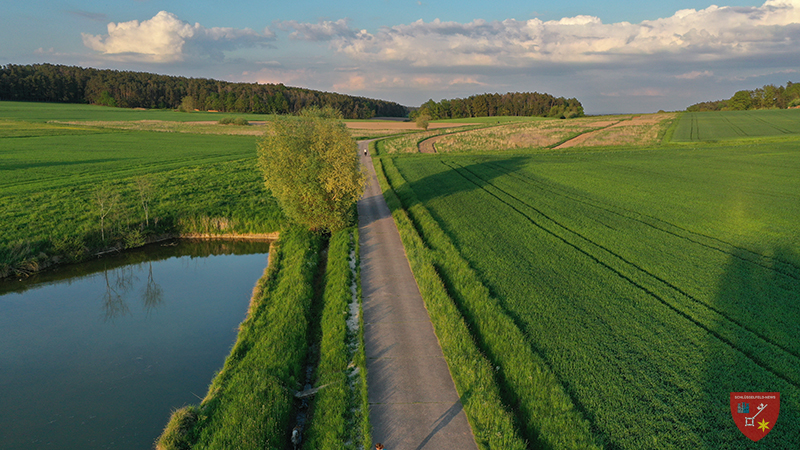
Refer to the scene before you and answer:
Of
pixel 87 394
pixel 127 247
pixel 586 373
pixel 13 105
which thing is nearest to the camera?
pixel 586 373

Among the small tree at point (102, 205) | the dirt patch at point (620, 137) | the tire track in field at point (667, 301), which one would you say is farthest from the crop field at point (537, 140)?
the tire track in field at point (667, 301)

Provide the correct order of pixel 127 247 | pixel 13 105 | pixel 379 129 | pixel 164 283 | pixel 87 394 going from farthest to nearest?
pixel 13 105
pixel 379 129
pixel 127 247
pixel 164 283
pixel 87 394

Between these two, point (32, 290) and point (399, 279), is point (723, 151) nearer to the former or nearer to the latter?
point (399, 279)

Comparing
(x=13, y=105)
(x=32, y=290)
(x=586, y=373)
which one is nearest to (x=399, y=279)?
(x=586, y=373)

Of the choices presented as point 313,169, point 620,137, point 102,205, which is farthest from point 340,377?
point 620,137

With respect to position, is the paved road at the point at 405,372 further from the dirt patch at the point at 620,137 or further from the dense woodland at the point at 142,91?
the dense woodland at the point at 142,91

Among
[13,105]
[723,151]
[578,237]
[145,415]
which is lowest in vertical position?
[145,415]

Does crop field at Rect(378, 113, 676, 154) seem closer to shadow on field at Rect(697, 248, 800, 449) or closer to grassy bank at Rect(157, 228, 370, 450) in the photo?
grassy bank at Rect(157, 228, 370, 450)
